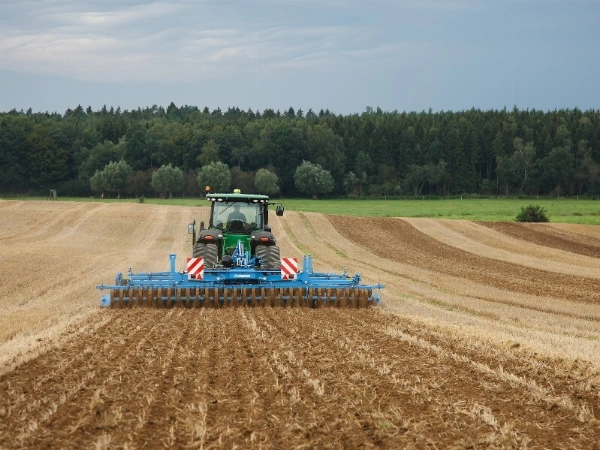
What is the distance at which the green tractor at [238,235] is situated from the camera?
54.5 feet

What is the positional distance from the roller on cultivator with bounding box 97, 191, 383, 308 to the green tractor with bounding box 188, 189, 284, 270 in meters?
0.02

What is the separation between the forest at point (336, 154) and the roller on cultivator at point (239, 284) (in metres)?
66.5

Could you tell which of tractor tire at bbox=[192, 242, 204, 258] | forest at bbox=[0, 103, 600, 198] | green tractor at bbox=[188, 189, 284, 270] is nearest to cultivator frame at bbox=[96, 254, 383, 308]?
green tractor at bbox=[188, 189, 284, 270]

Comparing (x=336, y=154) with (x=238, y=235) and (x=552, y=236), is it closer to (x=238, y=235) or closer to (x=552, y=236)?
(x=552, y=236)

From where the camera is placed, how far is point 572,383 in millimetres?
8078

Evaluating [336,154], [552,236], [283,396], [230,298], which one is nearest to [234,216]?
[230,298]

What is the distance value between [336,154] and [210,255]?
268 feet

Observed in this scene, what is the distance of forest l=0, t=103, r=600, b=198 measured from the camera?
3526 inches

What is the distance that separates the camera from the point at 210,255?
16.5m

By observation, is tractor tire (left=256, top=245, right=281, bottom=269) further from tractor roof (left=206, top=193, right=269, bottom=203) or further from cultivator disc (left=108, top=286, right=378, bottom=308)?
tractor roof (left=206, top=193, right=269, bottom=203)

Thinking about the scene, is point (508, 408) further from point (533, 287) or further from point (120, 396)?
point (533, 287)

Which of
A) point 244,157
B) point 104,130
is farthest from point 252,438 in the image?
point 104,130

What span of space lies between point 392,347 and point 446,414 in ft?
12.3

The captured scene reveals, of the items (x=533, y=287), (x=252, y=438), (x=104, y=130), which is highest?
(x=104, y=130)
